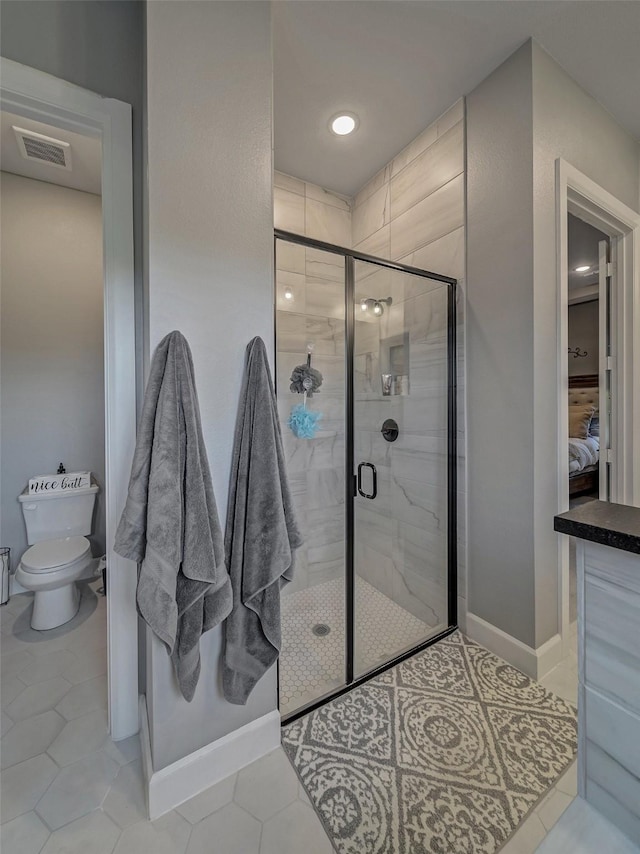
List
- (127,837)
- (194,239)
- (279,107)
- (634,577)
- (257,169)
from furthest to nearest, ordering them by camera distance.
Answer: (279,107), (257,169), (194,239), (127,837), (634,577)

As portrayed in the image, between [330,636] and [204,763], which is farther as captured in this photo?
[330,636]

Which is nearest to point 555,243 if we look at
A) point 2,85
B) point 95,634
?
point 2,85

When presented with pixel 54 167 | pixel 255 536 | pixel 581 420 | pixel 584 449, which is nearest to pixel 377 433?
pixel 255 536

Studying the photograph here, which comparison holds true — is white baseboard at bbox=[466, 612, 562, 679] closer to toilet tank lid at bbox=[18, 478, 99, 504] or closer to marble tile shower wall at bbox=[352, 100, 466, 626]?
marble tile shower wall at bbox=[352, 100, 466, 626]

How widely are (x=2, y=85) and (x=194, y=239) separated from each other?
76 centimetres

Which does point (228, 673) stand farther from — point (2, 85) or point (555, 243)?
point (555, 243)

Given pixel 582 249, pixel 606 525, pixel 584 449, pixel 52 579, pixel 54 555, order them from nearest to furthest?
pixel 606 525 → pixel 52 579 → pixel 54 555 → pixel 582 249 → pixel 584 449

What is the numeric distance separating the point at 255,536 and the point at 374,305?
4.35ft

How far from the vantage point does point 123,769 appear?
121cm

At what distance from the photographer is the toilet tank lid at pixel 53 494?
2.32 metres

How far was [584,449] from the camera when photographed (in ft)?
14.3

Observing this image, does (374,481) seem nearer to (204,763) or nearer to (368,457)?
(368,457)

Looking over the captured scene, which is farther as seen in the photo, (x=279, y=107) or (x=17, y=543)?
(x=17, y=543)

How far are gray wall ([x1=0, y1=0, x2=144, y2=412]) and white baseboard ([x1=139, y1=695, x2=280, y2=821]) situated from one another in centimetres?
135
